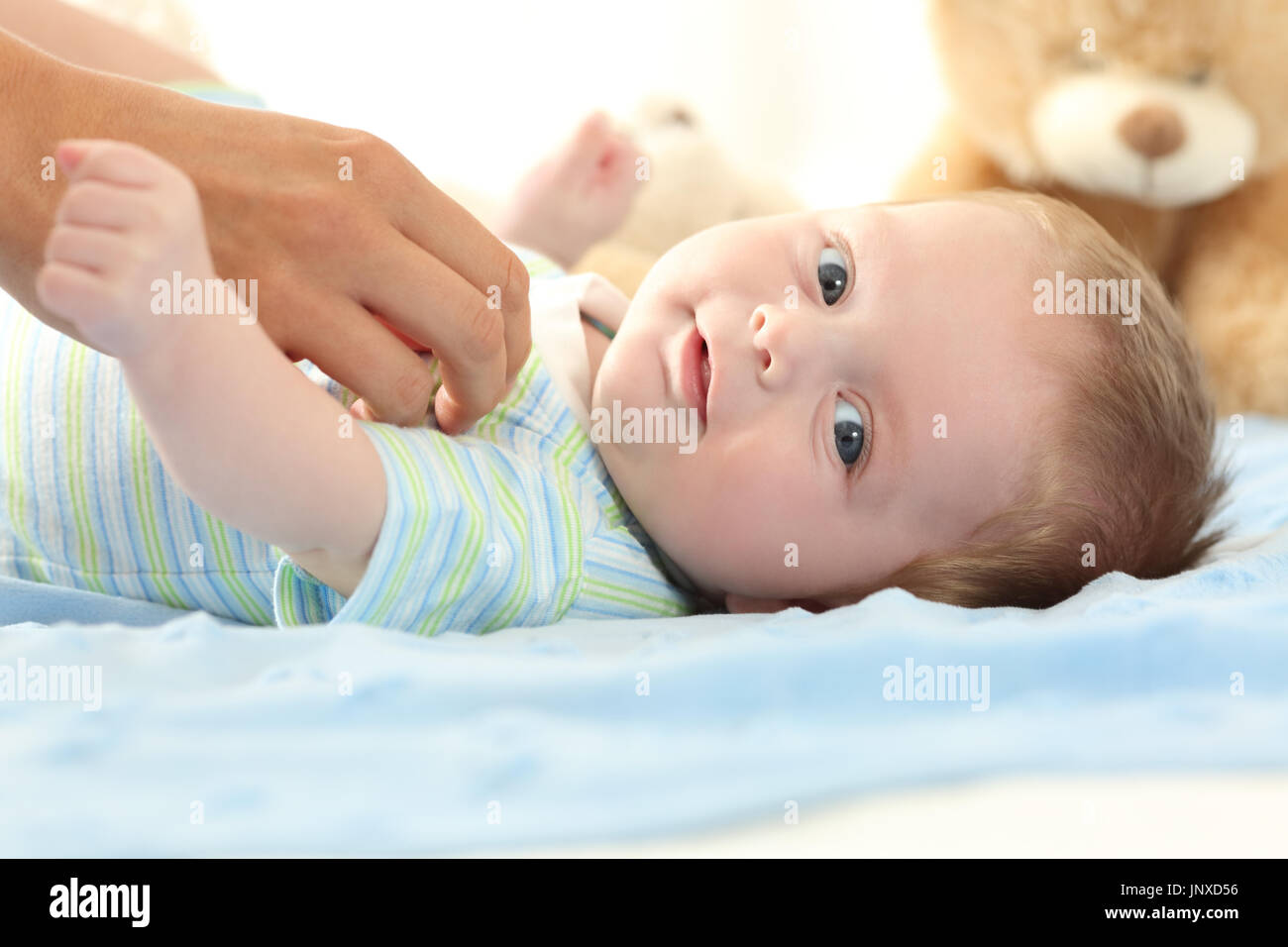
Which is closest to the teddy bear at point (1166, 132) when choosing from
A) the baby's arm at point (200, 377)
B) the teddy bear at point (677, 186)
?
the teddy bear at point (677, 186)

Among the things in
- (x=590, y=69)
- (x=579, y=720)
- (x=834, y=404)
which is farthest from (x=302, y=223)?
(x=590, y=69)

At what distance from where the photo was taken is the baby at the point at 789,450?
40.4 inches

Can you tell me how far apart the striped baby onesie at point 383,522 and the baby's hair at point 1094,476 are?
0.30 metres

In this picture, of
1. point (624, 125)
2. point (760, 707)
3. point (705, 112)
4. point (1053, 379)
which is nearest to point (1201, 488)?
point (1053, 379)

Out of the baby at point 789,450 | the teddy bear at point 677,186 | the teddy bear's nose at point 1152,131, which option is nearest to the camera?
the baby at point 789,450

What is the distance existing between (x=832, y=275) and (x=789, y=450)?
19 centimetres

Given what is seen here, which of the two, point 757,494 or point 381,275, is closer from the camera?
point 381,275

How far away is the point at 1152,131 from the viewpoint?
1.82 meters

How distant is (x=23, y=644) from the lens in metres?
0.77

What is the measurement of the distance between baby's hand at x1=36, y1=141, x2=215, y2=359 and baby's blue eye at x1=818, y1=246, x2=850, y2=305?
0.62 m

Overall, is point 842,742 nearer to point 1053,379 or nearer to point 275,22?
point 1053,379

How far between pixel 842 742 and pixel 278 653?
36 centimetres

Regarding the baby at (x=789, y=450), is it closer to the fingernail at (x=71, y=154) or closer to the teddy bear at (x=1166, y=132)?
the fingernail at (x=71, y=154)

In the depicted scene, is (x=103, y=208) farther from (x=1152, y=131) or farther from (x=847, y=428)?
(x=1152, y=131)
